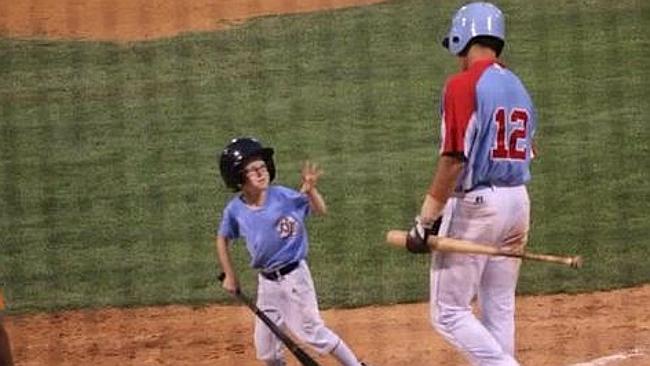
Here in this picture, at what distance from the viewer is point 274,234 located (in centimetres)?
623

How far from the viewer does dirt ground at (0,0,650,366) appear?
7.45m

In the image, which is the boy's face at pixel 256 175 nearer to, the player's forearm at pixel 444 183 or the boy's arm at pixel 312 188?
the boy's arm at pixel 312 188

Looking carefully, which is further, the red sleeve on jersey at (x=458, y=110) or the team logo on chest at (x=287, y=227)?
the team logo on chest at (x=287, y=227)

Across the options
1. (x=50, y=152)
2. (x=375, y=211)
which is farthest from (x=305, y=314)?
(x=50, y=152)

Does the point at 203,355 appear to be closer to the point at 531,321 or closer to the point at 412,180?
the point at 531,321

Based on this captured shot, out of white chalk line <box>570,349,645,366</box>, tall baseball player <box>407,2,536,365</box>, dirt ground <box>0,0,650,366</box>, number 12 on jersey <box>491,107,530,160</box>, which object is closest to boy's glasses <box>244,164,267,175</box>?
tall baseball player <box>407,2,536,365</box>

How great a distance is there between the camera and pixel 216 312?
8.70 m

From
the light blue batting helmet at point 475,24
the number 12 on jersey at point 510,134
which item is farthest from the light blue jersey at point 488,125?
the light blue batting helmet at point 475,24

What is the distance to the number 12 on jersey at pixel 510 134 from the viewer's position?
5598 mm

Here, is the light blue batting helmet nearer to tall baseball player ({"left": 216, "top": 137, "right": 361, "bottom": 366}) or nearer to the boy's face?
tall baseball player ({"left": 216, "top": 137, "right": 361, "bottom": 366})

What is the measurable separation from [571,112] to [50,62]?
6853 millimetres

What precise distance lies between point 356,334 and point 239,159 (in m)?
2.16

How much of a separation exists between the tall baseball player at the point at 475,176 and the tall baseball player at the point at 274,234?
71 centimetres

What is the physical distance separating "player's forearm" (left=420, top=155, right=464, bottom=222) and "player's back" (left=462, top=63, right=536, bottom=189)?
0.10 meters
